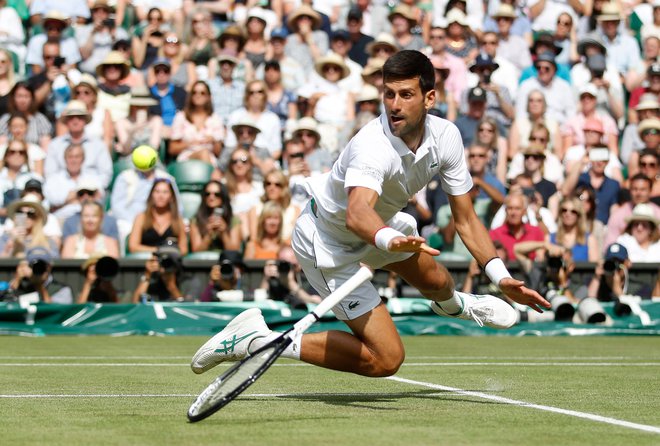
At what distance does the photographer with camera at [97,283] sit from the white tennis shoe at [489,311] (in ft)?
22.3

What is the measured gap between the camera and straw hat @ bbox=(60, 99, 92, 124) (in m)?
15.9

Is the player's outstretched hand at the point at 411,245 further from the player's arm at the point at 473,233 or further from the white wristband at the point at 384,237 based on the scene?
the player's arm at the point at 473,233

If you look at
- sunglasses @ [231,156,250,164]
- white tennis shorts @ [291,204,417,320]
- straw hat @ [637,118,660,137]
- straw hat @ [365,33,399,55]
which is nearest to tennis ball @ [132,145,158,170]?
sunglasses @ [231,156,250,164]

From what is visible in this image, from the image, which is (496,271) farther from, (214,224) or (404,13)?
(404,13)

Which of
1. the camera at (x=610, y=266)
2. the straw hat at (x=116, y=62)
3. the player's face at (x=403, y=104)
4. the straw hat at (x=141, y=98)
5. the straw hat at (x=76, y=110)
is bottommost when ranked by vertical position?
the camera at (x=610, y=266)

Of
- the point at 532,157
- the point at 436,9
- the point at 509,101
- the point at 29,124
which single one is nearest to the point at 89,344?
the point at 29,124

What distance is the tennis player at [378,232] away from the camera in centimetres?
651

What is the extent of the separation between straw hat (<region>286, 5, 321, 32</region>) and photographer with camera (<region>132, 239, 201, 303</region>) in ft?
18.4

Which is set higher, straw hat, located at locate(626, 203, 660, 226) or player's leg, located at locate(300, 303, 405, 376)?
straw hat, located at locate(626, 203, 660, 226)

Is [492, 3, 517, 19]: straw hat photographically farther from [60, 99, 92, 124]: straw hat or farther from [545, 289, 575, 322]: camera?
[60, 99, 92, 124]: straw hat

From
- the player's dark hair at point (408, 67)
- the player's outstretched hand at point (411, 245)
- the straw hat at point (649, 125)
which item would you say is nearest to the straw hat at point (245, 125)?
the straw hat at point (649, 125)

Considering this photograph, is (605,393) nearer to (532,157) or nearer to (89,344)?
(89,344)

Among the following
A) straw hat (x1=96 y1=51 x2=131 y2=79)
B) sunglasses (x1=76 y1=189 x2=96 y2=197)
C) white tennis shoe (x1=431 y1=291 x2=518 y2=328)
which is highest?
straw hat (x1=96 y1=51 x2=131 y2=79)

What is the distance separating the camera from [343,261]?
A: 7090 mm
